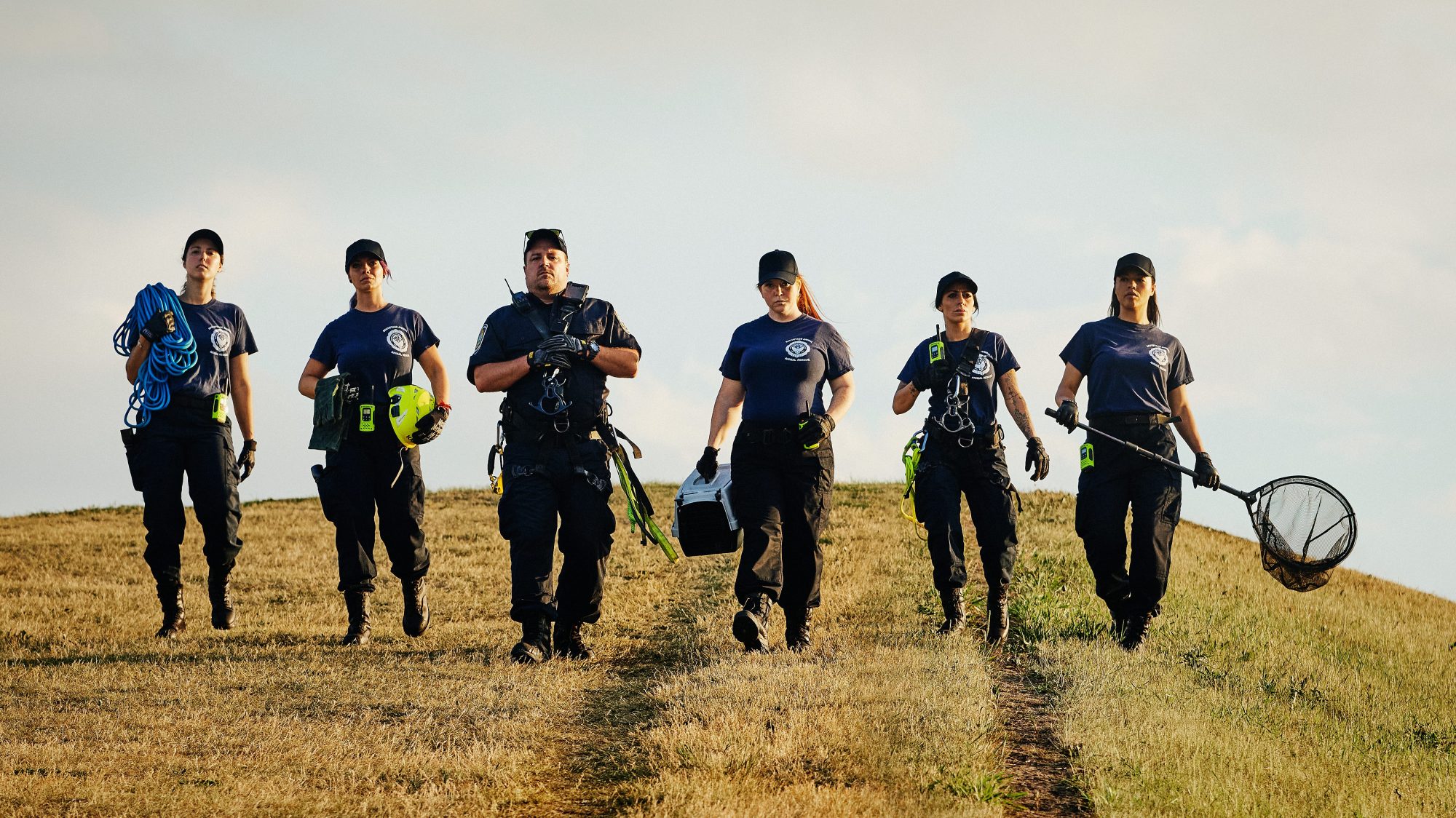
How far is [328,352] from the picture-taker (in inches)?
385

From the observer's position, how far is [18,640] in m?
10.7

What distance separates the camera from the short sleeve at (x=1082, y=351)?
9781 millimetres

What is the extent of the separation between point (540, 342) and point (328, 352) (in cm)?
203

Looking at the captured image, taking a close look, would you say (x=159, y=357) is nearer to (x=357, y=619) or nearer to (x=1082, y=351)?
(x=357, y=619)

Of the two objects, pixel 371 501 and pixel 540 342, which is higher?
pixel 540 342

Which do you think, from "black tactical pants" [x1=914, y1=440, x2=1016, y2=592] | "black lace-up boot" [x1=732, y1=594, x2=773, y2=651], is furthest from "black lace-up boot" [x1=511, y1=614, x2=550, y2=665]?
"black tactical pants" [x1=914, y1=440, x2=1016, y2=592]

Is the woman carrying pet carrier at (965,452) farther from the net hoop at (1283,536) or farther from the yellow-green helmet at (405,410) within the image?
the yellow-green helmet at (405,410)

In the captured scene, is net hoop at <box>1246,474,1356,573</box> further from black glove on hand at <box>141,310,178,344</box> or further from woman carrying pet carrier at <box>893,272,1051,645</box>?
black glove on hand at <box>141,310,178,344</box>

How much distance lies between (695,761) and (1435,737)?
6157mm

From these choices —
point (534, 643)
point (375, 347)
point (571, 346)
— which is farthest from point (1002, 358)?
point (375, 347)

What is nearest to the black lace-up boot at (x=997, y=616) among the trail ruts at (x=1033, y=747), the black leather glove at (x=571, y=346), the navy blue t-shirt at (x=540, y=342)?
the trail ruts at (x=1033, y=747)

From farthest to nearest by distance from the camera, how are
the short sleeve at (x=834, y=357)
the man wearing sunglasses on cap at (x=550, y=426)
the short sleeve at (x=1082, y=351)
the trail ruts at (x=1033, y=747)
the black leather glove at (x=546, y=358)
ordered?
the short sleeve at (x=1082, y=351)
the short sleeve at (x=834, y=357)
the man wearing sunglasses on cap at (x=550, y=426)
the black leather glove at (x=546, y=358)
the trail ruts at (x=1033, y=747)

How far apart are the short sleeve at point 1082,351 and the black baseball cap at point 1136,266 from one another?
1.62 ft

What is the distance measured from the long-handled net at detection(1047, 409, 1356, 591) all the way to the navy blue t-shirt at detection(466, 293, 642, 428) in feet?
11.1
